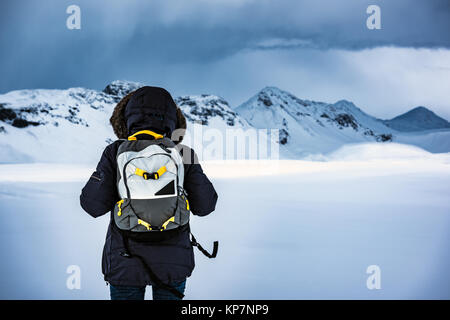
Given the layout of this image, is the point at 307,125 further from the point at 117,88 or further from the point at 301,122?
the point at 117,88

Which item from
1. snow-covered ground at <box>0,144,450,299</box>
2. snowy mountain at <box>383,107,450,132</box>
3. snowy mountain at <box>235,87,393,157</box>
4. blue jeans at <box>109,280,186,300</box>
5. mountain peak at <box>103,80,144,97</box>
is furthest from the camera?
snowy mountain at <box>383,107,450,132</box>

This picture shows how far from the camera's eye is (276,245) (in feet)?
12.0

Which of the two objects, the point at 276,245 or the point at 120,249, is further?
the point at 276,245

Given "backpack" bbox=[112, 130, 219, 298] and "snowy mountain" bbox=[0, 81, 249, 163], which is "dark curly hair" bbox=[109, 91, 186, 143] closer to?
"backpack" bbox=[112, 130, 219, 298]

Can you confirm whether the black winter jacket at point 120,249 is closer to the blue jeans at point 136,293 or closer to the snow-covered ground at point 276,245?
the blue jeans at point 136,293

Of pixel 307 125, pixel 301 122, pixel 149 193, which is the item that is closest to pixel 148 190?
pixel 149 193

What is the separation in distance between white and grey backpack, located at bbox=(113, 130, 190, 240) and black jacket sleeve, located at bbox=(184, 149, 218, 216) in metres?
0.10

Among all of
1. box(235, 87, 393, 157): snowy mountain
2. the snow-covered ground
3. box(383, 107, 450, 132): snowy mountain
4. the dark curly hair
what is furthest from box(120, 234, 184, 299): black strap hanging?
box(383, 107, 450, 132): snowy mountain

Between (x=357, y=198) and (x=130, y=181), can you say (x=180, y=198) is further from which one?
(x=357, y=198)

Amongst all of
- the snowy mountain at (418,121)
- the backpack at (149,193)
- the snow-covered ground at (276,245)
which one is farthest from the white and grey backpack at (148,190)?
the snowy mountain at (418,121)

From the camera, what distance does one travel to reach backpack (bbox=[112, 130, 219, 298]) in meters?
1.80

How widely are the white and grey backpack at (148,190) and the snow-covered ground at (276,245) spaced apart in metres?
1.28

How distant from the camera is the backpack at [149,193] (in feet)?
5.92

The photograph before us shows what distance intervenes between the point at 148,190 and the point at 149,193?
2 cm
